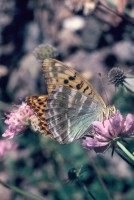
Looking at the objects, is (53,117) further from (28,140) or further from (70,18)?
(70,18)

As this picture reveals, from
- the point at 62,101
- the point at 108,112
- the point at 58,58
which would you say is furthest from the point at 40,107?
the point at 58,58

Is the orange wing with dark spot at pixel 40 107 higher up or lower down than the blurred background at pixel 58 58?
lower down

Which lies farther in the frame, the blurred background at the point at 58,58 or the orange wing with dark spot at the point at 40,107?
the blurred background at the point at 58,58

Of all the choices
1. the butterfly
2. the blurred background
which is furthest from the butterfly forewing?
the blurred background

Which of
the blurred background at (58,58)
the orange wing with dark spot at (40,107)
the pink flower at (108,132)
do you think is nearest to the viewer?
the pink flower at (108,132)

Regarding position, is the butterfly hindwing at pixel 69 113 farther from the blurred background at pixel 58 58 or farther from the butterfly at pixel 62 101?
the blurred background at pixel 58 58

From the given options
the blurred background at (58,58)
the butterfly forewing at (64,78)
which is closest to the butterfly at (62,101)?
the butterfly forewing at (64,78)
